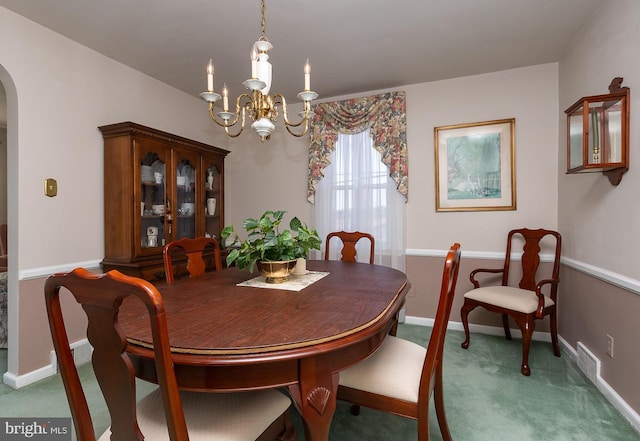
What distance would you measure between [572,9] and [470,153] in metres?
1.23

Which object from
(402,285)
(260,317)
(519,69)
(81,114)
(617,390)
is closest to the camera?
(260,317)

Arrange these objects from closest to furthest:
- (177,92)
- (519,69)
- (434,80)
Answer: (519,69), (434,80), (177,92)

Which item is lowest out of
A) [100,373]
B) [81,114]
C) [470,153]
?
[100,373]

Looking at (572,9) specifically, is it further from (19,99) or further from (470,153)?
(19,99)

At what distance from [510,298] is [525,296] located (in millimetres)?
144

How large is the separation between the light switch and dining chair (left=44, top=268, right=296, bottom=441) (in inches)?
70.9

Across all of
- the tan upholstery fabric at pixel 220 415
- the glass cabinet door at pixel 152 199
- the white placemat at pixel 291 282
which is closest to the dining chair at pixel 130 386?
the tan upholstery fabric at pixel 220 415

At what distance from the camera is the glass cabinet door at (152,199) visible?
262cm

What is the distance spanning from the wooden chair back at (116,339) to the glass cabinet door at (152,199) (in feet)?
6.21

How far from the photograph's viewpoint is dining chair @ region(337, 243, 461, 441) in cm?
121

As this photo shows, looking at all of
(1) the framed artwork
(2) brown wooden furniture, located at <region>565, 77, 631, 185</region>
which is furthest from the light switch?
(2) brown wooden furniture, located at <region>565, 77, 631, 185</region>

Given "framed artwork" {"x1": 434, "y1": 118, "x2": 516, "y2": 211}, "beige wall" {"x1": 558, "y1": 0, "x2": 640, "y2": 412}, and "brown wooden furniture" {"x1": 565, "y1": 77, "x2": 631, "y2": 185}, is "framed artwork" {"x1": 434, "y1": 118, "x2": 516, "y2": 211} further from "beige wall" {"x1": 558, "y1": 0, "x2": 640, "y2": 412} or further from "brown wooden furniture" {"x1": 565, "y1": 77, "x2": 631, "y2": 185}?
"brown wooden furniture" {"x1": 565, "y1": 77, "x2": 631, "y2": 185}

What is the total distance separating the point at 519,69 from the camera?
9.46ft

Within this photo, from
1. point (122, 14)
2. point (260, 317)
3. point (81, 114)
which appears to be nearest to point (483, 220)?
point (260, 317)
